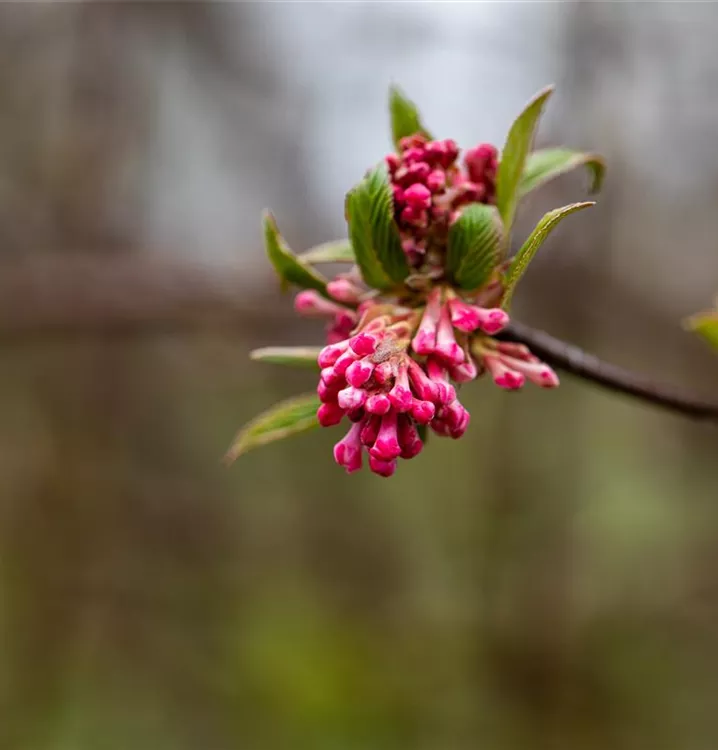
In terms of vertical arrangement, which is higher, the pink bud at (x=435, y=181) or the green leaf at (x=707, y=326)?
the pink bud at (x=435, y=181)

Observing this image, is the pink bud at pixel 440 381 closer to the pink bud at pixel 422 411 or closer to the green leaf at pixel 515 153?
the pink bud at pixel 422 411

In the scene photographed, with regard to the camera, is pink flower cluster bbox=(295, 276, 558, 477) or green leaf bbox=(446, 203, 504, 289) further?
green leaf bbox=(446, 203, 504, 289)

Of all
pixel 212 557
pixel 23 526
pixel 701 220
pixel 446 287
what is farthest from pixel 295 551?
pixel 446 287

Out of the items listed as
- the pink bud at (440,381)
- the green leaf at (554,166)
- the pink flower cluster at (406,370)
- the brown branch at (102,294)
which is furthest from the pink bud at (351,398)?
the brown branch at (102,294)

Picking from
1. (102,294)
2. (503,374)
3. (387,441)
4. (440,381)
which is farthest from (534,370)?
(102,294)

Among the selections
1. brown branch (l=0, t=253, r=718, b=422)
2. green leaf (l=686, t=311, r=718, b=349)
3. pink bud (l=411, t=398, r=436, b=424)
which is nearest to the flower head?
pink bud (l=411, t=398, r=436, b=424)

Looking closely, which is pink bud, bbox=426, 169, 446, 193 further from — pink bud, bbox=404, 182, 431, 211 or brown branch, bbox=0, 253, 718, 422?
brown branch, bbox=0, 253, 718, 422
